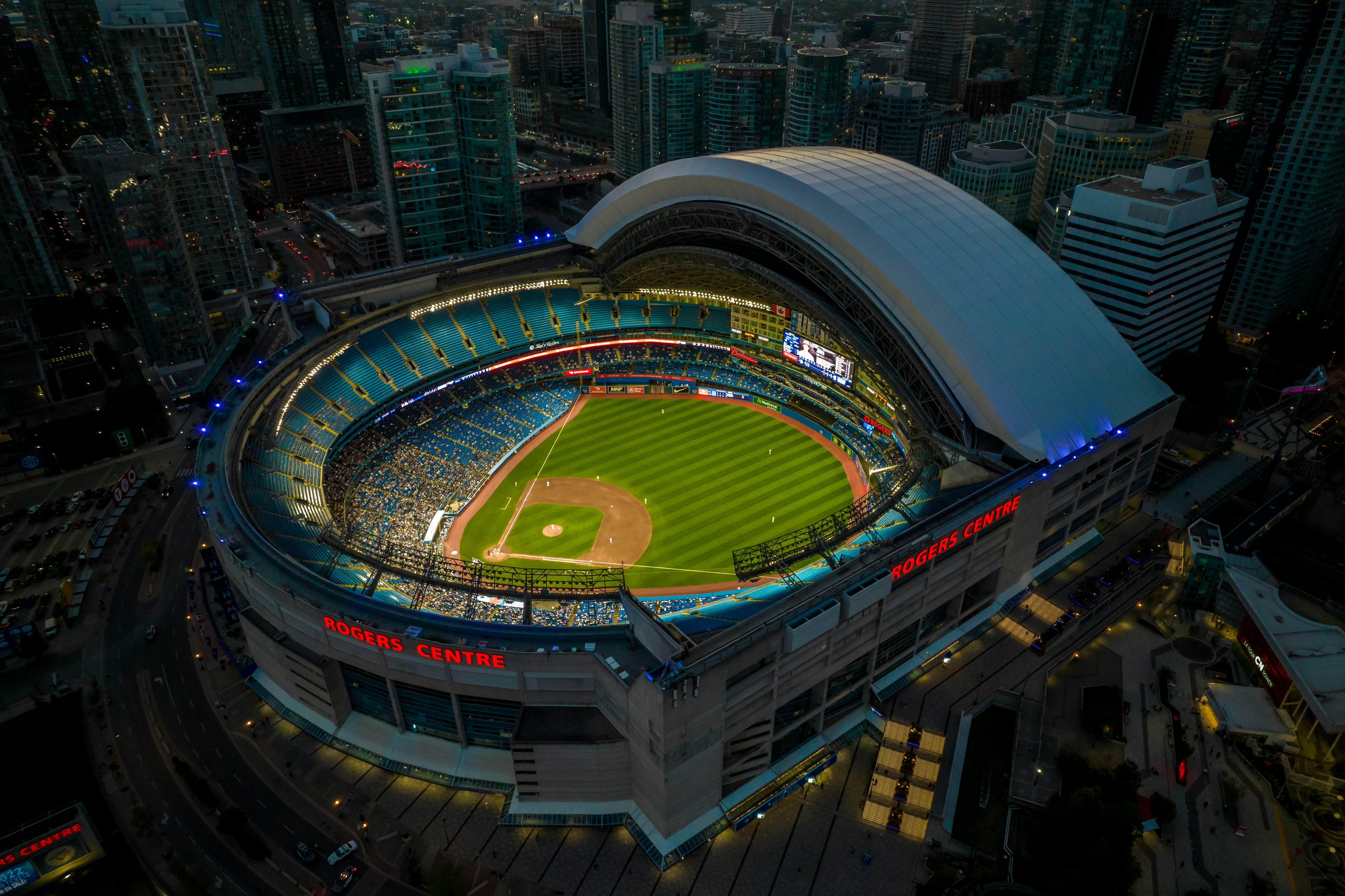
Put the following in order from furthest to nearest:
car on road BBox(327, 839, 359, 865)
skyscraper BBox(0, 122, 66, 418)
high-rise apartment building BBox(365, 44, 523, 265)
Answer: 1. high-rise apartment building BBox(365, 44, 523, 265)
2. skyscraper BBox(0, 122, 66, 418)
3. car on road BBox(327, 839, 359, 865)

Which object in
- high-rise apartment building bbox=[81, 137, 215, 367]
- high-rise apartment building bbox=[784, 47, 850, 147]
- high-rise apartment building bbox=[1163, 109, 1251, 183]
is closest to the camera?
high-rise apartment building bbox=[81, 137, 215, 367]

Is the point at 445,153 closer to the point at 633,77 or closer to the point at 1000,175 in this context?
the point at 633,77

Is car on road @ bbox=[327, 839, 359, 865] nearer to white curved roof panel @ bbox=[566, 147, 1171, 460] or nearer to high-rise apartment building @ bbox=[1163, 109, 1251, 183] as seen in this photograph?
white curved roof panel @ bbox=[566, 147, 1171, 460]

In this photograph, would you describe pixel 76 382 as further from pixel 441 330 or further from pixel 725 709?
pixel 725 709

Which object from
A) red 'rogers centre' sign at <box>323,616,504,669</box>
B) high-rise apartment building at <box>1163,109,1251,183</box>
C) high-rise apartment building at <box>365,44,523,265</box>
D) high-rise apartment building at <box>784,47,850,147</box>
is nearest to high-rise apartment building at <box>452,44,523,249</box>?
high-rise apartment building at <box>365,44,523,265</box>

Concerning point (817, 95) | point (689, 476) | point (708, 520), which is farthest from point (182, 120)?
point (817, 95)

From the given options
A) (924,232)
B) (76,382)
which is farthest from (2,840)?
(924,232)
